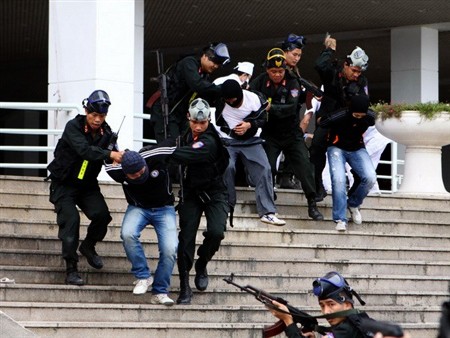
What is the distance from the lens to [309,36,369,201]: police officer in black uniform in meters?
13.2

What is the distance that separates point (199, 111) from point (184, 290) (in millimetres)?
1518

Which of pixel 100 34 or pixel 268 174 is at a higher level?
pixel 100 34

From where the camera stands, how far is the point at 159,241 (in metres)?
10.8

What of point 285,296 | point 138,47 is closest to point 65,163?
point 285,296

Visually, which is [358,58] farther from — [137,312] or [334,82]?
[137,312]

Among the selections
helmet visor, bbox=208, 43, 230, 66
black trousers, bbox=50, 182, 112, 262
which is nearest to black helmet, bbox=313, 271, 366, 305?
black trousers, bbox=50, 182, 112, 262

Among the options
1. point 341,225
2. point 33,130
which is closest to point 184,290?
point 341,225

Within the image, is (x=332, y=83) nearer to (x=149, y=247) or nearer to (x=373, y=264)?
(x=373, y=264)

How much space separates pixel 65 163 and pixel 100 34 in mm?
3970

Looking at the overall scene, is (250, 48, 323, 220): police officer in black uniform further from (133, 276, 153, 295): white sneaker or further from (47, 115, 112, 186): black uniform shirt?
(133, 276, 153, 295): white sneaker

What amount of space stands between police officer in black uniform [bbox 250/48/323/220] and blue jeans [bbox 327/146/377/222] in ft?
0.83

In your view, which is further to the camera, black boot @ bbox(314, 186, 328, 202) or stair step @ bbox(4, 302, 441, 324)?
black boot @ bbox(314, 186, 328, 202)

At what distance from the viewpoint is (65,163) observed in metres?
10.8

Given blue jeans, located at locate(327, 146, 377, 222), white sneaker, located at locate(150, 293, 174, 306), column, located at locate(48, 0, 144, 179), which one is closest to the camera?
white sneaker, located at locate(150, 293, 174, 306)
